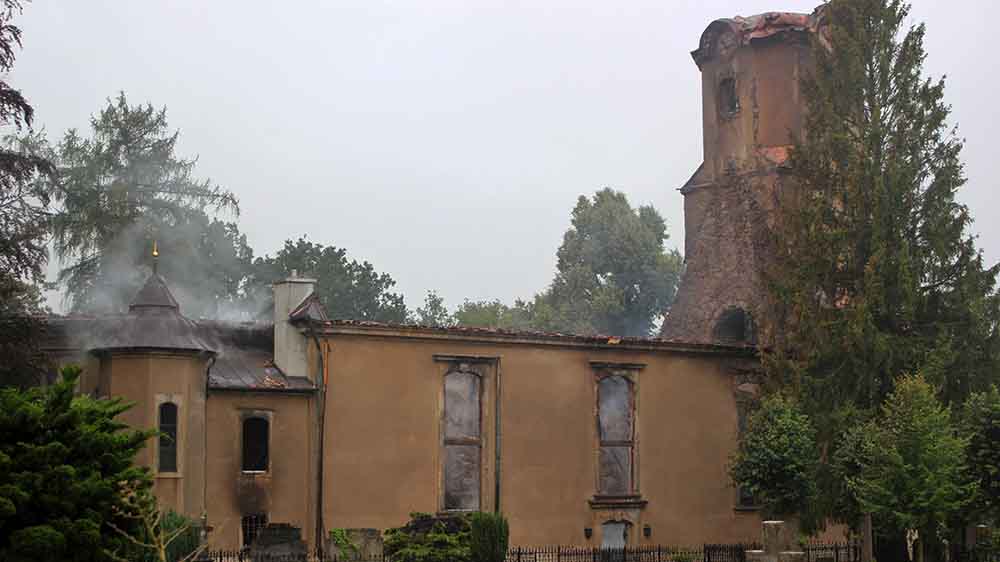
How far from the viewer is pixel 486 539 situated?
27.4 m

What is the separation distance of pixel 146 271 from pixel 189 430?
23.5m

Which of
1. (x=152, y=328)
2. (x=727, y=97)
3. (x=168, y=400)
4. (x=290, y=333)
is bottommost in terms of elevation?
(x=168, y=400)

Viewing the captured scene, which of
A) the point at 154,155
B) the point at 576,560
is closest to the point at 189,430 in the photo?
the point at 576,560

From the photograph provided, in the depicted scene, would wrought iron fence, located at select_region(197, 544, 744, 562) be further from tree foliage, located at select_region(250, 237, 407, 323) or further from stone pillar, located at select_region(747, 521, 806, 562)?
tree foliage, located at select_region(250, 237, 407, 323)

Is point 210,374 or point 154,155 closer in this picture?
point 210,374

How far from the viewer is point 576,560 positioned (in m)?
29.7

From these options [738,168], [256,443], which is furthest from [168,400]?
[738,168]

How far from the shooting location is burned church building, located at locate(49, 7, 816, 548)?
29.4m

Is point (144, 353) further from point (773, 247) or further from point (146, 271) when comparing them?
point (146, 271)

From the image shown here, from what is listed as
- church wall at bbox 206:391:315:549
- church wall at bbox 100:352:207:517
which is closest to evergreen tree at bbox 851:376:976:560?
church wall at bbox 206:391:315:549

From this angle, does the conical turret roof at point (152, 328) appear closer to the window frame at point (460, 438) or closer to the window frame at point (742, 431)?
the window frame at point (460, 438)

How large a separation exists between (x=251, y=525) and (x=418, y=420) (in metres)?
4.46

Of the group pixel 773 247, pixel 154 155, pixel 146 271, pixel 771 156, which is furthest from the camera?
pixel 154 155

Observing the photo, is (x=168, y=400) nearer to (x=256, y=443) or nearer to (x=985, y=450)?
(x=256, y=443)
